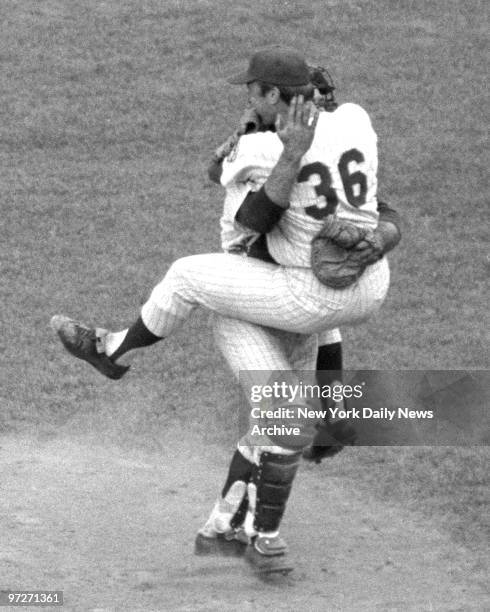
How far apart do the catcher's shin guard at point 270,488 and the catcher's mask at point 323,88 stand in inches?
51.9

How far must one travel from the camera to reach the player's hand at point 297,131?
518 cm

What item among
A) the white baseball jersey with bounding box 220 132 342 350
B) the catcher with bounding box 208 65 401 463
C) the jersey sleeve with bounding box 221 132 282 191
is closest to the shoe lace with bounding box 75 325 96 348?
the catcher with bounding box 208 65 401 463

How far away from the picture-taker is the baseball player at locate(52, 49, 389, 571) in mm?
5355

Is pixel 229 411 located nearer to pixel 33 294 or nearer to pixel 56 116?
pixel 33 294

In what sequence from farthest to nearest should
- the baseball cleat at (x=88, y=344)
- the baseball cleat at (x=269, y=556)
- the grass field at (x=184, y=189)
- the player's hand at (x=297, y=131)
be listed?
the grass field at (x=184, y=189) → the baseball cleat at (x=88, y=344) → the baseball cleat at (x=269, y=556) → the player's hand at (x=297, y=131)

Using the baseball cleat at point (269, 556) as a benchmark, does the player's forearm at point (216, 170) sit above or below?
above

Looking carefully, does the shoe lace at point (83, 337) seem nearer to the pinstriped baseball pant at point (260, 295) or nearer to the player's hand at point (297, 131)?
the pinstriped baseball pant at point (260, 295)

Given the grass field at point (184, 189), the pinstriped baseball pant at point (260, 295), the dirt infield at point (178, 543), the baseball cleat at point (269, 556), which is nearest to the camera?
the pinstriped baseball pant at point (260, 295)

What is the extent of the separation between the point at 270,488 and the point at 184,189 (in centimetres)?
582

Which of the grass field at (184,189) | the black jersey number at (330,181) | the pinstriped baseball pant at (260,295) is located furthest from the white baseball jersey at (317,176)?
the grass field at (184,189)

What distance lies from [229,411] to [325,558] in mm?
1812

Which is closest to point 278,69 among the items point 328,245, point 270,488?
point 328,245

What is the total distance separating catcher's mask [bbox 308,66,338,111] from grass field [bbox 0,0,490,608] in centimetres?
187

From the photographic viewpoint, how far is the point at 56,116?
41.1 ft
